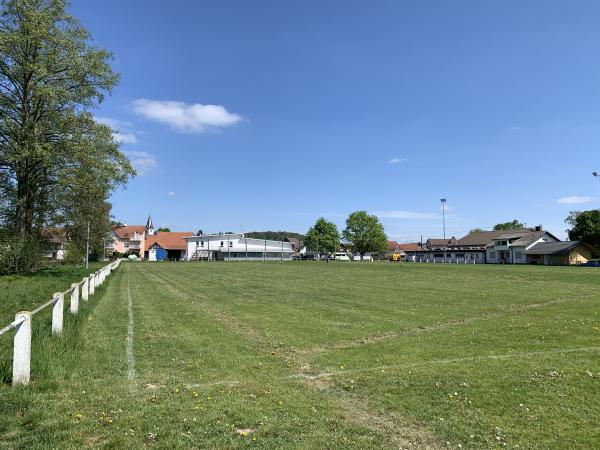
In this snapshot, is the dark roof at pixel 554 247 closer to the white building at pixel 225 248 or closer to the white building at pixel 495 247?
the white building at pixel 495 247

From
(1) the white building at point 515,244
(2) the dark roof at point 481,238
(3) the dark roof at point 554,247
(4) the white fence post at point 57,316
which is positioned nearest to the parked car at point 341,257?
(2) the dark roof at point 481,238

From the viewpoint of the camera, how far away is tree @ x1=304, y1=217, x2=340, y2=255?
147000mm

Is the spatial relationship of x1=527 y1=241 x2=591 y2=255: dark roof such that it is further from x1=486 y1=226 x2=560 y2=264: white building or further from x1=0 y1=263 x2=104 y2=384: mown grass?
x1=0 y1=263 x2=104 y2=384: mown grass

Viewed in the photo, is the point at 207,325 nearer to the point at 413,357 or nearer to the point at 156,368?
the point at 156,368

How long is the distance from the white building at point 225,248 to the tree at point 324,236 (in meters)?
30.9

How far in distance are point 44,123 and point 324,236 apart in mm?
121488

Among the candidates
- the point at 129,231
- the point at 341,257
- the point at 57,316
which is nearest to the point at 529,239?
the point at 341,257

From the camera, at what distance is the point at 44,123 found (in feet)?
92.7

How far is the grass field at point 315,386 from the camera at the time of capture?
16.4ft

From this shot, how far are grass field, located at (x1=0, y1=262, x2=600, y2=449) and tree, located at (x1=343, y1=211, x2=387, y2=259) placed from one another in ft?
405

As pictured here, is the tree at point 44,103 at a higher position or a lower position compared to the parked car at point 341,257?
higher

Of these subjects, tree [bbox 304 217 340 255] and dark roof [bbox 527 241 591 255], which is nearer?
dark roof [bbox 527 241 591 255]

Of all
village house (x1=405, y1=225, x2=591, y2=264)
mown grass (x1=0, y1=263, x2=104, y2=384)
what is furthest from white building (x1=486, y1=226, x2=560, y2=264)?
mown grass (x1=0, y1=263, x2=104, y2=384)

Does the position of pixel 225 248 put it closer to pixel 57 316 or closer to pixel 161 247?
pixel 161 247
